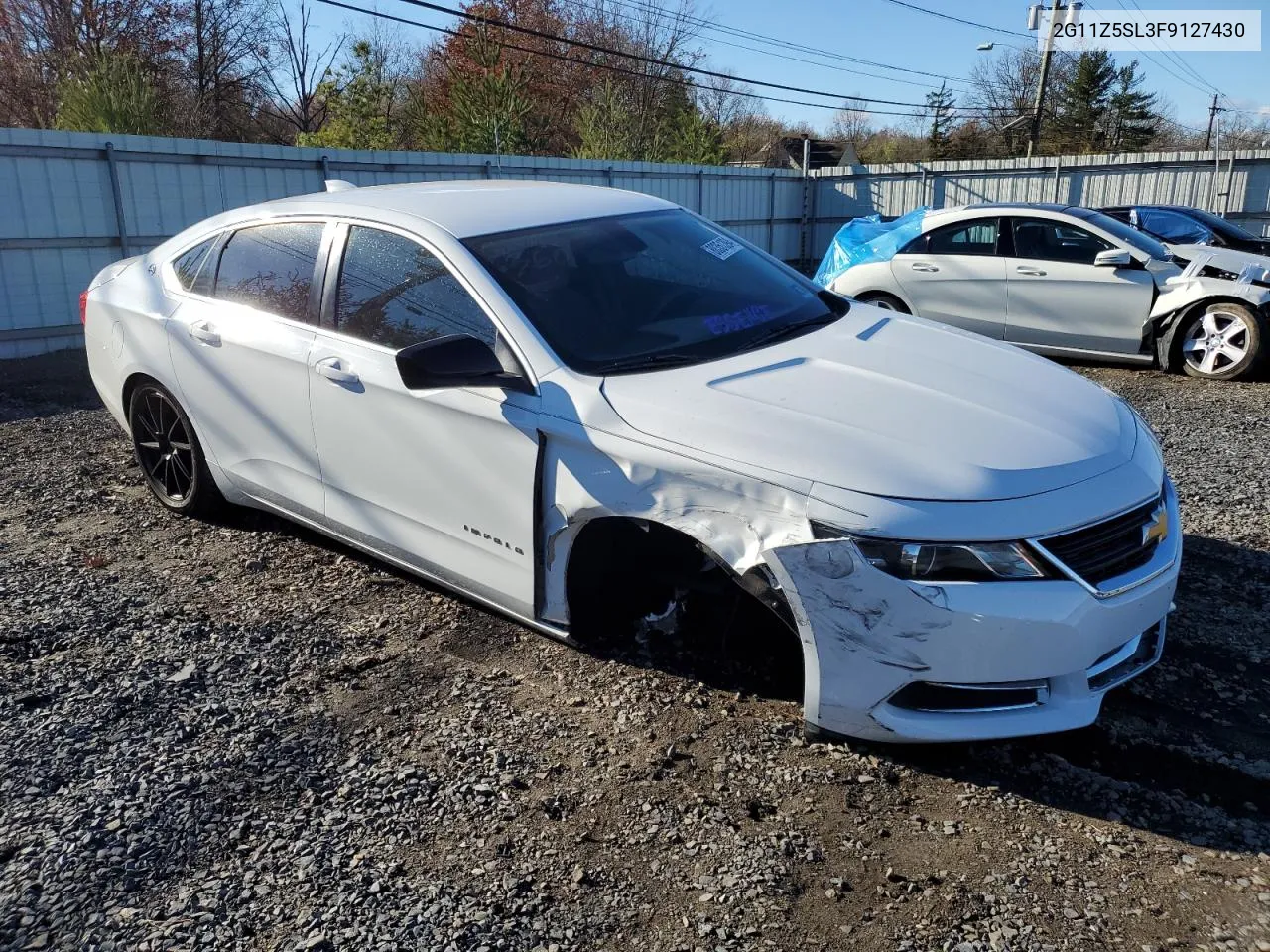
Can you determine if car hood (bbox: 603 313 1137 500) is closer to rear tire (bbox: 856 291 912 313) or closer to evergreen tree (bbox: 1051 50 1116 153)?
rear tire (bbox: 856 291 912 313)

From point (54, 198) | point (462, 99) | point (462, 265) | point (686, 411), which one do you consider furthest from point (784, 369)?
point (462, 99)

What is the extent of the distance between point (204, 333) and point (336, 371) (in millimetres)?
1064

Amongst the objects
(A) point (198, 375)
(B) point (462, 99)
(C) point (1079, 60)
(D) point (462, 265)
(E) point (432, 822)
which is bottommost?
(E) point (432, 822)

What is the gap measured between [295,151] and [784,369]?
35.1 feet

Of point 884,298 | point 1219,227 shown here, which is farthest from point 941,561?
point 1219,227

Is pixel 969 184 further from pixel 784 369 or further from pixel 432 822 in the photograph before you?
pixel 432 822

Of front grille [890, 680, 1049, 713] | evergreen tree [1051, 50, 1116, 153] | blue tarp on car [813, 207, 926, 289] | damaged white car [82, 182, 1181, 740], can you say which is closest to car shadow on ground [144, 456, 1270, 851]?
damaged white car [82, 182, 1181, 740]

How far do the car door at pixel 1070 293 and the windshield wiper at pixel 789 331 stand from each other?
5960mm

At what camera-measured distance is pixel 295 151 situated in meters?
12.2

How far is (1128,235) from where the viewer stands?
8.98 m

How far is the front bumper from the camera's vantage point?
2641 mm

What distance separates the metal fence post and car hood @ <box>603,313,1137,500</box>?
9.81 m

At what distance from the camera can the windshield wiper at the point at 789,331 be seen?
3.62m

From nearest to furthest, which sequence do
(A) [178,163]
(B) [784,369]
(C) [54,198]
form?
(B) [784,369] < (C) [54,198] < (A) [178,163]
